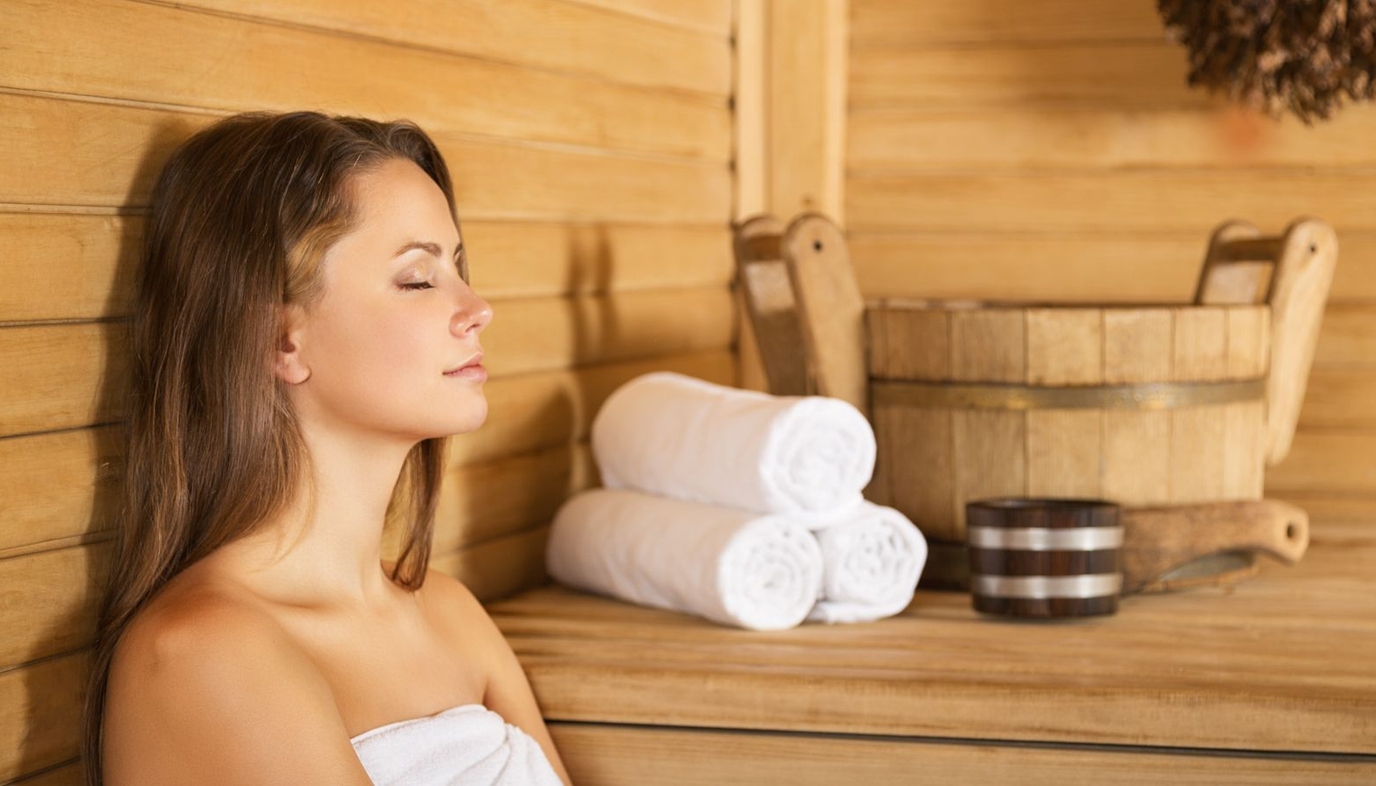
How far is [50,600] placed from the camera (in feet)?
4.14

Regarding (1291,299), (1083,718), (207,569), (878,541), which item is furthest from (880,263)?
(207,569)

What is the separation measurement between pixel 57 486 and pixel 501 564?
2.63 ft

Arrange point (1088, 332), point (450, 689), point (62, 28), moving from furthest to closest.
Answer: point (1088, 332), point (450, 689), point (62, 28)

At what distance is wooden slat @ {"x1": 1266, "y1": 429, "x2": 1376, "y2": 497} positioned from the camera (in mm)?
2633

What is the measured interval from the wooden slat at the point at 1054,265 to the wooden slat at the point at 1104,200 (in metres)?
0.02

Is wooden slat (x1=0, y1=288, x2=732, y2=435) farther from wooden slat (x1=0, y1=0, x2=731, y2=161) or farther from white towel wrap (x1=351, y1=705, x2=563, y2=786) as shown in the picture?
white towel wrap (x1=351, y1=705, x2=563, y2=786)

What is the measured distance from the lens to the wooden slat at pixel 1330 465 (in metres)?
2.63

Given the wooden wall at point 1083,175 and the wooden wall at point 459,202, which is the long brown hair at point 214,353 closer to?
the wooden wall at point 459,202

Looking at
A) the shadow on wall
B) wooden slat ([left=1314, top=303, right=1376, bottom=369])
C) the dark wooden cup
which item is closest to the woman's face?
the shadow on wall

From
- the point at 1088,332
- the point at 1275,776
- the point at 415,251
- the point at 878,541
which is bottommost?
the point at 1275,776

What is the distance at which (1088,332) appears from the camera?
75.4 inches

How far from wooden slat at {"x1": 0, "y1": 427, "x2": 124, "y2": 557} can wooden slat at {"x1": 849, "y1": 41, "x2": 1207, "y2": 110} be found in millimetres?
1780

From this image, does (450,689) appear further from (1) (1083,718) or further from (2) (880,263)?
(2) (880,263)

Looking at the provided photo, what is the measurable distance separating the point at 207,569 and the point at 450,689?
1.00 ft
